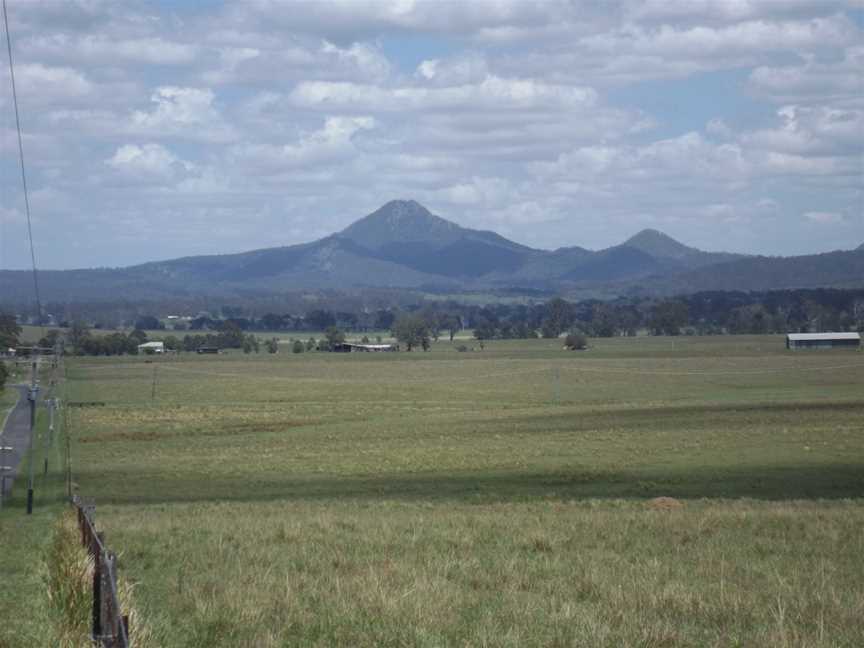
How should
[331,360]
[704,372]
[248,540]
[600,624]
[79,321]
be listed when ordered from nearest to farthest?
[600,624] → [248,540] → [79,321] → [704,372] → [331,360]

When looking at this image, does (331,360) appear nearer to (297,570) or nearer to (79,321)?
(79,321)

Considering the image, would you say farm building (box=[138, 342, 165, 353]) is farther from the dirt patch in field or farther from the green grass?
the dirt patch in field

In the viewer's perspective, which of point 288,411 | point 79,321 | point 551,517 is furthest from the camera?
point 79,321

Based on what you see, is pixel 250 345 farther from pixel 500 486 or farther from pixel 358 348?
pixel 500 486

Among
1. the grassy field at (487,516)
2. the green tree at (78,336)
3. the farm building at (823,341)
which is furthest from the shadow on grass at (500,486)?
the farm building at (823,341)

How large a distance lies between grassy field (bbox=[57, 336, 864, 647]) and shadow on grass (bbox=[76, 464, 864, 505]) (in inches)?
4.9

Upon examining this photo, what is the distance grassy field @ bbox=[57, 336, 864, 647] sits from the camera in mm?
11102

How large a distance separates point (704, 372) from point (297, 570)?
9228 centimetres

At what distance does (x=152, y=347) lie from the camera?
112m

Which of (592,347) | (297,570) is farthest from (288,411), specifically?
(592,347)

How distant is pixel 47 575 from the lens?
44.1 ft

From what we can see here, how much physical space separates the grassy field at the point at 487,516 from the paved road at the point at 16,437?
194 centimetres

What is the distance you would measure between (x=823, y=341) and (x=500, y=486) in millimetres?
114504

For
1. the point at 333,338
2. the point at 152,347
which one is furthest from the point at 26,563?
the point at 333,338
